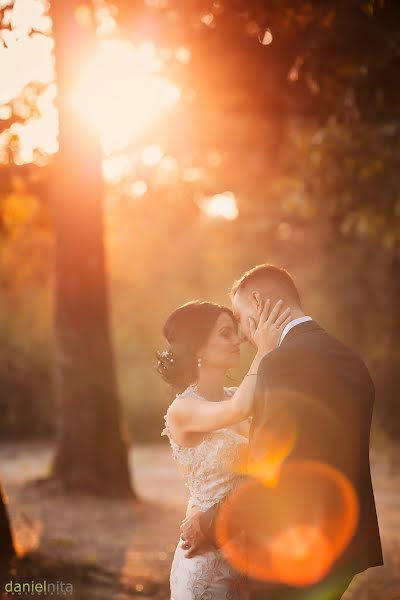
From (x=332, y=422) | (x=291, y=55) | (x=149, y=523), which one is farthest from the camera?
(x=149, y=523)

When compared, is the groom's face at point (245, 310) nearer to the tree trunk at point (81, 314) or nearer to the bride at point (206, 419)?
the bride at point (206, 419)

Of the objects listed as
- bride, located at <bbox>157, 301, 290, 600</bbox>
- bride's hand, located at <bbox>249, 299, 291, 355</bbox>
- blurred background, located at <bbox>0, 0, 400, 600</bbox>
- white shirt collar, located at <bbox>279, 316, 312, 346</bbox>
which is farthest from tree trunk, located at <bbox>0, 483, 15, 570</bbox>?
white shirt collar, located at <bbox>279, 316, 312, 346</bbox>

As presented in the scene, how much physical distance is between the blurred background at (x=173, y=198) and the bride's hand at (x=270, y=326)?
4170mm

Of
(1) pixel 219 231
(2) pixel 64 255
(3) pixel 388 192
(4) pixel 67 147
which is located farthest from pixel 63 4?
(1) pixel 219 231

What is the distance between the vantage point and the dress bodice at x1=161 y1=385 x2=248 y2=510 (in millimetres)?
4211

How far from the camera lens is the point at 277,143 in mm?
14062

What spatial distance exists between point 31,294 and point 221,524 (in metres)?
18.5

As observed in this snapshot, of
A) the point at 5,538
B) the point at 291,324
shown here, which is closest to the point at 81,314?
the point at 5,538

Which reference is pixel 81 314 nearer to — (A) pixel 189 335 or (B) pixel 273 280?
(A) pixel 189 335

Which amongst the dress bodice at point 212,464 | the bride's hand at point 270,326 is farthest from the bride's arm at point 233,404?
the dress bodice at point 212,464

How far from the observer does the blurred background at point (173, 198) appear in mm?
9062

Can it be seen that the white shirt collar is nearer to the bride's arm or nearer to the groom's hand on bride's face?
the bride's arm

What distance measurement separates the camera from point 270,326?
3881 mm

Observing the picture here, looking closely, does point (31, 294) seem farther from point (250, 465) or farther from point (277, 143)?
point (250, 465)
